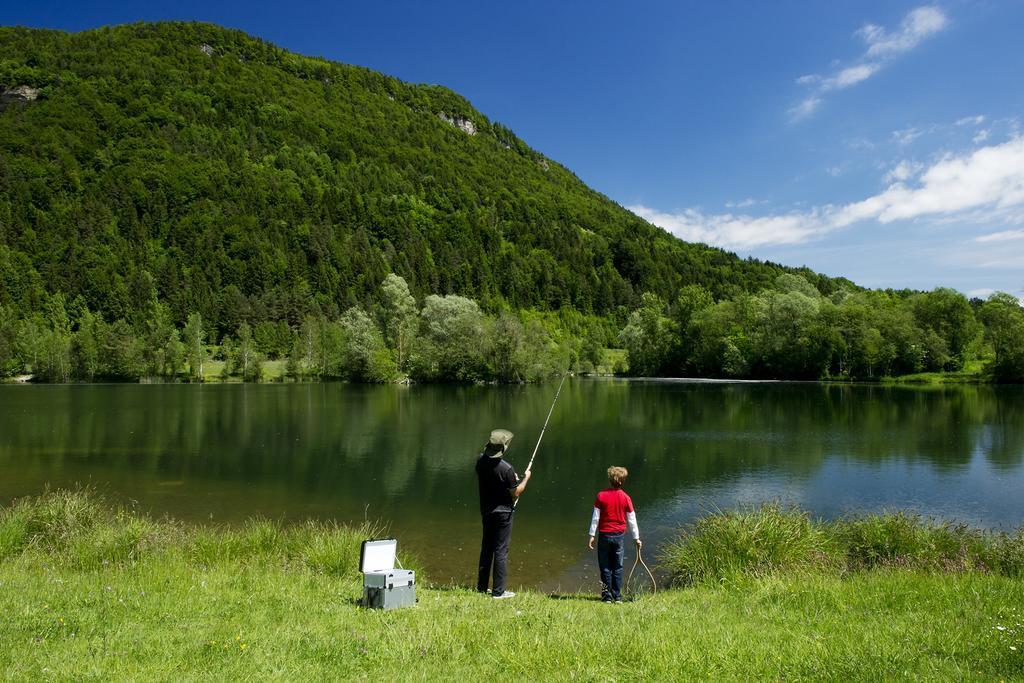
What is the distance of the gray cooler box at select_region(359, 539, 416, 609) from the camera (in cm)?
757

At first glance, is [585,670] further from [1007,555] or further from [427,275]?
[427,275]

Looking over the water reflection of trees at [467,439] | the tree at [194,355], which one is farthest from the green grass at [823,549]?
the tree at [194,355]

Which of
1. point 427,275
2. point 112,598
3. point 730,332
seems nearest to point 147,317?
point 427,275

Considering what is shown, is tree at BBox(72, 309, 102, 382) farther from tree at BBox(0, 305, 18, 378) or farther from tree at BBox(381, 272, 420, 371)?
tree at BBox(381, 272, 420, 371)

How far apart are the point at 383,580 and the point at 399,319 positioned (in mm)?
94079

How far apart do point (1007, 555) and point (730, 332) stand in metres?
98.8

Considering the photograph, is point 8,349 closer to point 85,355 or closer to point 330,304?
point 85,355

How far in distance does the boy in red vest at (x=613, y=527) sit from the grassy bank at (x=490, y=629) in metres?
0.53

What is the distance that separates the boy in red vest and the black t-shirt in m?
1.26

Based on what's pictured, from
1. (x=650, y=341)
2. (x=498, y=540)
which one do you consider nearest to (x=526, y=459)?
(x=498, y=540)

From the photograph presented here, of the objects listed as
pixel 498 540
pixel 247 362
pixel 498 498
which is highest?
pixel 498 498

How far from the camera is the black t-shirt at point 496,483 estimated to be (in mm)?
8758

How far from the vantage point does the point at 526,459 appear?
2730cm

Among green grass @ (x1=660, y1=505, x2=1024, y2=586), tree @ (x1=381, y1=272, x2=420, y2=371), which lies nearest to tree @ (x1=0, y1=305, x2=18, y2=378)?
tree @ (x1=381, y1=272, x2=420, y2=371)
